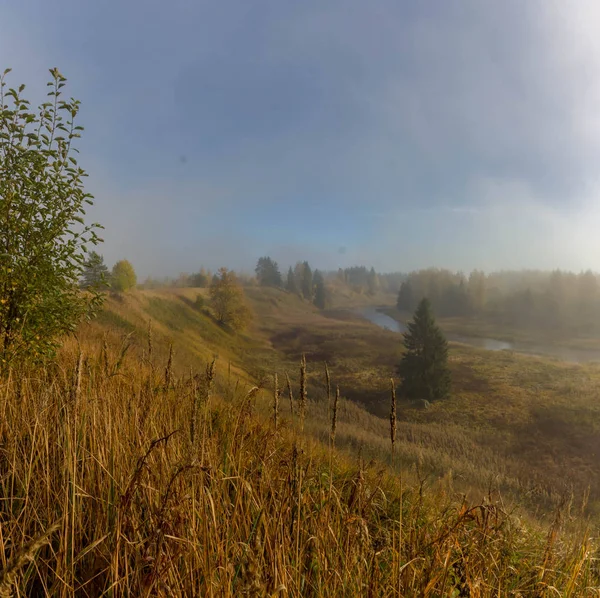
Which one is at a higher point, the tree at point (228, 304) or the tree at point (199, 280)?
the tree at point (199, 280)

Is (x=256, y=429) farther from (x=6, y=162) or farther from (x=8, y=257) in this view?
(x=6, y=162)

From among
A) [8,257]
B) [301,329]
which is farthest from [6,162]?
[301,329]

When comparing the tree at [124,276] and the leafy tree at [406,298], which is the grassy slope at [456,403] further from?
the leafy tree at [406,298]

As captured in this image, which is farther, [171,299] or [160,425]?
[171,299]

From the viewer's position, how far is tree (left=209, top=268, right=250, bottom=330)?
54625mm

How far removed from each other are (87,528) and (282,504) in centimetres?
126

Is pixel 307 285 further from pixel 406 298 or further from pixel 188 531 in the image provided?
pixel 188 531

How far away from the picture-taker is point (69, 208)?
5.39 meters

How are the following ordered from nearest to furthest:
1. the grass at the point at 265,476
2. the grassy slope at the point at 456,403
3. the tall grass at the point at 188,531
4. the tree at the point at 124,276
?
the tall grass at the point at 188,531, the grass at the point at 265,476, the grassy slope at the point at 456,403, the tree at the point at 124,276

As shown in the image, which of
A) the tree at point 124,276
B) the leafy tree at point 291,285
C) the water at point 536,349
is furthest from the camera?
the leafy tree at point 291,285

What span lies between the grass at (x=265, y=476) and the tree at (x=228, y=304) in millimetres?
2884

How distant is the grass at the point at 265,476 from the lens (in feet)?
6.20

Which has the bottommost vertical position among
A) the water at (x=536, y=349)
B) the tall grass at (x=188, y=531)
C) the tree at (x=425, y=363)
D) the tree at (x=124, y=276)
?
the water at (x=536, y=349)

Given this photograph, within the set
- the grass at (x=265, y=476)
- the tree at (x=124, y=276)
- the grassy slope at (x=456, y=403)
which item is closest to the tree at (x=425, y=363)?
the grassy slope at (x=456, y=403)
